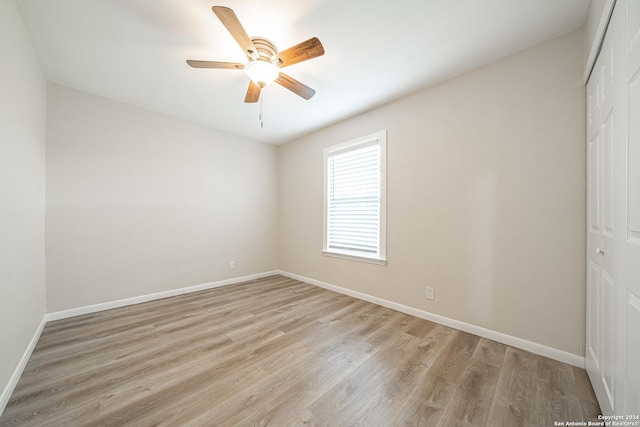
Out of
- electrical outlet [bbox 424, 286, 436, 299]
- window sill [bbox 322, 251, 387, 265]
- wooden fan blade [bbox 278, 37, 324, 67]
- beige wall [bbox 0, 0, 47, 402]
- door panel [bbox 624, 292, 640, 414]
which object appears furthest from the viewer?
window sill [bbox 322, 251, 387, 265]

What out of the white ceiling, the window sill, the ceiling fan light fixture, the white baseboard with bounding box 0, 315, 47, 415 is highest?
the white ceiling

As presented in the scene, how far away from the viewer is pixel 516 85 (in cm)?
198

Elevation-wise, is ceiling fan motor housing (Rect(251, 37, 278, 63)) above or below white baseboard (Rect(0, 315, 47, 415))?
above

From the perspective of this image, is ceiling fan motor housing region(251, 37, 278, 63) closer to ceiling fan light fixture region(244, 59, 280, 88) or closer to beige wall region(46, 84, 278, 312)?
ceiling fan light fixture region(244, 59, 280, 88)

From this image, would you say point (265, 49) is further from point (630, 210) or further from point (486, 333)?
point (486, 333)

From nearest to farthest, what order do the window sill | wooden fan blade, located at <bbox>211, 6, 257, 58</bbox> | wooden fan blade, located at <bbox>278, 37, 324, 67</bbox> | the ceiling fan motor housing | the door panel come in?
1. the door panel
2. wooden fan blade, located at <bbox>211, 6, 257, 58</bbox>
3. wooden fan blade, located at <bbox>278, 37, 324, 67</bbox>
4. the ceiling fan motor housing
5. the window sill

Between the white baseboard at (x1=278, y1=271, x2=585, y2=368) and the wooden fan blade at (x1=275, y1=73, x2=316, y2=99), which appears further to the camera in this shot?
the wooden fan blade at (x1=275, y1=73, x2=316, y2=99)

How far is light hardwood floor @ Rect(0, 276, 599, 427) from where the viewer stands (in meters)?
1.31

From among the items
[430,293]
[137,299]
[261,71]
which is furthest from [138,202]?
[430,293]

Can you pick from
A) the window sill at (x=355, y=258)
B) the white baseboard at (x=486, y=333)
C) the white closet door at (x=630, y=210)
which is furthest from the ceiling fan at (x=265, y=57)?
the white baseboard at (x=486, y=333)

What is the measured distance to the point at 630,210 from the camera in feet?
3.16

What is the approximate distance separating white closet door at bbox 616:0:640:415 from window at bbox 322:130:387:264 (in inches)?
77.1

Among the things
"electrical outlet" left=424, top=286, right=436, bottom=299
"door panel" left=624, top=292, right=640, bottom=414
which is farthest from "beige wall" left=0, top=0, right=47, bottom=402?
"electrical outlet" left=424, top=286, right=436, bottom=299

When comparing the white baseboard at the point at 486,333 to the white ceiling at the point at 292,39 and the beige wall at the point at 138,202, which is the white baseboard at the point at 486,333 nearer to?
the beige wall at the point at 138,202
